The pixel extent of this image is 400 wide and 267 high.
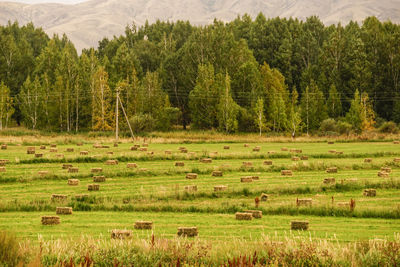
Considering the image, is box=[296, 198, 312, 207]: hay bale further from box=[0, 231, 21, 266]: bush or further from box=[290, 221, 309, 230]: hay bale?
box=[0, 231, 21, 266]: bush

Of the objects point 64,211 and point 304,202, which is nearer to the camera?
point 64,211

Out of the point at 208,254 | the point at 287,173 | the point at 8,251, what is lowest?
the point at 287,173

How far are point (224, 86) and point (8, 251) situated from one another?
77.0 m

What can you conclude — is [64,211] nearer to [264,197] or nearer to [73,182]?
[73,182]

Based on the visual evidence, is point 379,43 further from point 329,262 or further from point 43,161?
point 329,262

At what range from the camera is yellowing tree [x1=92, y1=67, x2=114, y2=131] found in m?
85.2

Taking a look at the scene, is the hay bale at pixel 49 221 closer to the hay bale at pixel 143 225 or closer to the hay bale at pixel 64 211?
the hay bale at pixel 64 211

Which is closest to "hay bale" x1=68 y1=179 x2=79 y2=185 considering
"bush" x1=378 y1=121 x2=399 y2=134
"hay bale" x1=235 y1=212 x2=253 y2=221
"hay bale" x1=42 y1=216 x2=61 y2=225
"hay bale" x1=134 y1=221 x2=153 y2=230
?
"hay bale" x1=42 y1=216 x2=61 y2=225

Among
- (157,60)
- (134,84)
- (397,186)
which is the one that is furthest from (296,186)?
(157,60)

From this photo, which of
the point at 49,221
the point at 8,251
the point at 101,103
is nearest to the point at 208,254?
the point at 8,251

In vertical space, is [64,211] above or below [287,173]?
below

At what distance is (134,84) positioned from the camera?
9150 centimetres

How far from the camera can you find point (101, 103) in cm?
8712

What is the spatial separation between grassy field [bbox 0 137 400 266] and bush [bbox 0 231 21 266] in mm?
405
